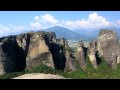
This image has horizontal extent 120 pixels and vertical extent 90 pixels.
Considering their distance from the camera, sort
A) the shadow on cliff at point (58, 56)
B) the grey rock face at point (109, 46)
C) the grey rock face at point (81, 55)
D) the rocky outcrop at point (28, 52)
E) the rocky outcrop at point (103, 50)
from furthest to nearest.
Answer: the shadow on cliff at point (58, 56) < the grey rock face at point (81, 55) < the rocky outcrop at point (103, 50) < the grey rock face at point (109, 46) < the rocky outcrop at point (28, 52)

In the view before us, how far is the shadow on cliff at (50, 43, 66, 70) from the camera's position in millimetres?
90562

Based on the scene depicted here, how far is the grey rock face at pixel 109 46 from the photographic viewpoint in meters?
88.2

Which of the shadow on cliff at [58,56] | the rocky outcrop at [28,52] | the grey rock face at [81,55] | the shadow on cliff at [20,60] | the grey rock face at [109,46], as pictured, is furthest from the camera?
the shadow on cliff at [58,56]

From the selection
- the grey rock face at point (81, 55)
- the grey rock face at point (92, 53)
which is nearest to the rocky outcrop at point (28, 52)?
the grey rock face at point (81, 55)

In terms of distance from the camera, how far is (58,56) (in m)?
91.6

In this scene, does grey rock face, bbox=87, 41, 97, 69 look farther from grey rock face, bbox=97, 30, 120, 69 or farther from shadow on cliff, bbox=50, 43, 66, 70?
shadow on cliff, bbox=50, 43, 66, 70

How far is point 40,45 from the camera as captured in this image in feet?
277

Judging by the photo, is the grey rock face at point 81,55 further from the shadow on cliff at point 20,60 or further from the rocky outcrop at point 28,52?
the shadow on cliff at point 20,60

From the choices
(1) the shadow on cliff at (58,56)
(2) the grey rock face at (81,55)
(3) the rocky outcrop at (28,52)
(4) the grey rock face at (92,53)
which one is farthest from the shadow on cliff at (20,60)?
(4) the grey rock face at (92,53)

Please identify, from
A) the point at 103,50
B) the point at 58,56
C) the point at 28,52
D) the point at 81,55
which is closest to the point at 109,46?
the point at 103,50

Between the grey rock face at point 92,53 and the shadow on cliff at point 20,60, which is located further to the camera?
the grey rock face at point 92,53

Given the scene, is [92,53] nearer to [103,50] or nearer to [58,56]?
[103,50]

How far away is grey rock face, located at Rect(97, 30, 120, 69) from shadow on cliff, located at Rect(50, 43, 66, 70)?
1193cm

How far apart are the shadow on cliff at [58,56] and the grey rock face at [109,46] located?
11932mm
